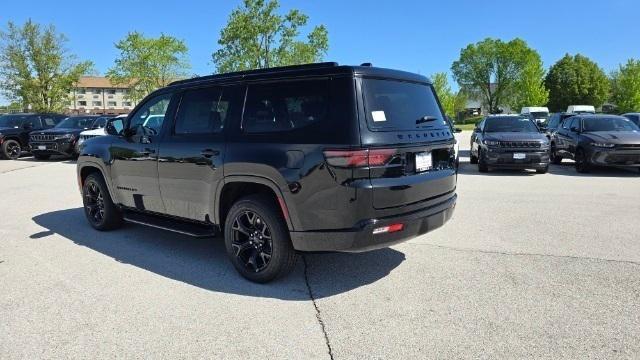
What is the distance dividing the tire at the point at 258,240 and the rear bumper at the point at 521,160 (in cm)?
956

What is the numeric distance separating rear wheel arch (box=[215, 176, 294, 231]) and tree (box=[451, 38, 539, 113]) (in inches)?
3347

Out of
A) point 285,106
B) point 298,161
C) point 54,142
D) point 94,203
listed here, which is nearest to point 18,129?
point 54,142

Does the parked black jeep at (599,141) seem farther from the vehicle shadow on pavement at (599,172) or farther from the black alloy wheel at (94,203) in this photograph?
the black alloy wheel at (94,203)

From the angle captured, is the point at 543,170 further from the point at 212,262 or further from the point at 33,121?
the point at 33,121

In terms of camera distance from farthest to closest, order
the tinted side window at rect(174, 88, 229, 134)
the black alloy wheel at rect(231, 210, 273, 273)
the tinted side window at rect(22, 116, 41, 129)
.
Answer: the tinted side window at rect(22, 116, 41, 129) → the tinted side window at rect(174, 88, 229, 134) → the black alloy wheel at rect(231, 210, 273, 273)

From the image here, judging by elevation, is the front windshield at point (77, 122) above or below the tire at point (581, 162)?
above

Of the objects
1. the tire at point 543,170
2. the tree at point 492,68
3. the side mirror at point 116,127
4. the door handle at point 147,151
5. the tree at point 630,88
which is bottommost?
the tire at point 543,170

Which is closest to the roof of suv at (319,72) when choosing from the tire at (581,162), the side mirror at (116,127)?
the side mirror at (116,127)

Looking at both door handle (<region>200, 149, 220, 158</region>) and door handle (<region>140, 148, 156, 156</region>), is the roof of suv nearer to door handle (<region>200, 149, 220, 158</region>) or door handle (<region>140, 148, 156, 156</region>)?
door handle (<region>200, 149, 220, 158</region>)

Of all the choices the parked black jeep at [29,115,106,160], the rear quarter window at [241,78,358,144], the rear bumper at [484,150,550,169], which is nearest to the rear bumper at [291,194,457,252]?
the rear quarter window at [241,78,358,144]

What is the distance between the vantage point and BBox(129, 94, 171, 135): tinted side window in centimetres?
543

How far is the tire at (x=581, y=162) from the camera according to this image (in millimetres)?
12661

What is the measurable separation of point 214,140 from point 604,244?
4565 mm

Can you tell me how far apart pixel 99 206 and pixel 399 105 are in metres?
4.45
